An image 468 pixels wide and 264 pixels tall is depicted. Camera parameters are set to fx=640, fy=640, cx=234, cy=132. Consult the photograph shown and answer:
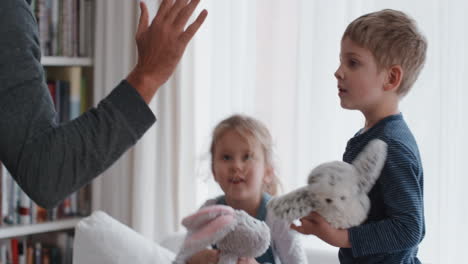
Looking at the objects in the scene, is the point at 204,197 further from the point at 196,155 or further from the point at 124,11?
the point at 124,11

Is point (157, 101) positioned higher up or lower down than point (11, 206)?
higher up

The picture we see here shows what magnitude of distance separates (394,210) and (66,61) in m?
1.80

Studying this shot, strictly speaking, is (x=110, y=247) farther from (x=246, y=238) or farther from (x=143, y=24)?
(x=143, y=24)

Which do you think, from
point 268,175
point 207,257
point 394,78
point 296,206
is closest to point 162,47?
point 296,206

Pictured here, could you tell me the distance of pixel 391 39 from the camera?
1.14 metres

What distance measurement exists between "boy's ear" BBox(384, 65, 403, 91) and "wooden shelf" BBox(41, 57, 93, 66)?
1653 millimetres

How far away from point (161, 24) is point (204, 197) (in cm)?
159

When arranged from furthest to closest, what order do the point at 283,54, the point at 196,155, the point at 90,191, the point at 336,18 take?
the point at 90,191 → the point at 196,155 → the point at 283,54 → the point at 336,18

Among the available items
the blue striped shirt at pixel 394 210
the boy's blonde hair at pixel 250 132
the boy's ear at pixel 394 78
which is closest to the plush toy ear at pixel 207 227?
the blue striped shirt at pixel 394 210

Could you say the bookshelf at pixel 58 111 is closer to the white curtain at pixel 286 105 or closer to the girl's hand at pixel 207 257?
the white curtain at pixel 286 105

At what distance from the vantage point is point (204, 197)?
2.44m

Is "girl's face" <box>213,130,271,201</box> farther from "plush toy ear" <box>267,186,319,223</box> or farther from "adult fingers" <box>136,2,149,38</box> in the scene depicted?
"adult fingers" <box>136,2,149,38</box>

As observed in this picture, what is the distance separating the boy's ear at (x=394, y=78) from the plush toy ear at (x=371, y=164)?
14 centimetres

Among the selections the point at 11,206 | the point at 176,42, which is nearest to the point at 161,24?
the point at 176,42
